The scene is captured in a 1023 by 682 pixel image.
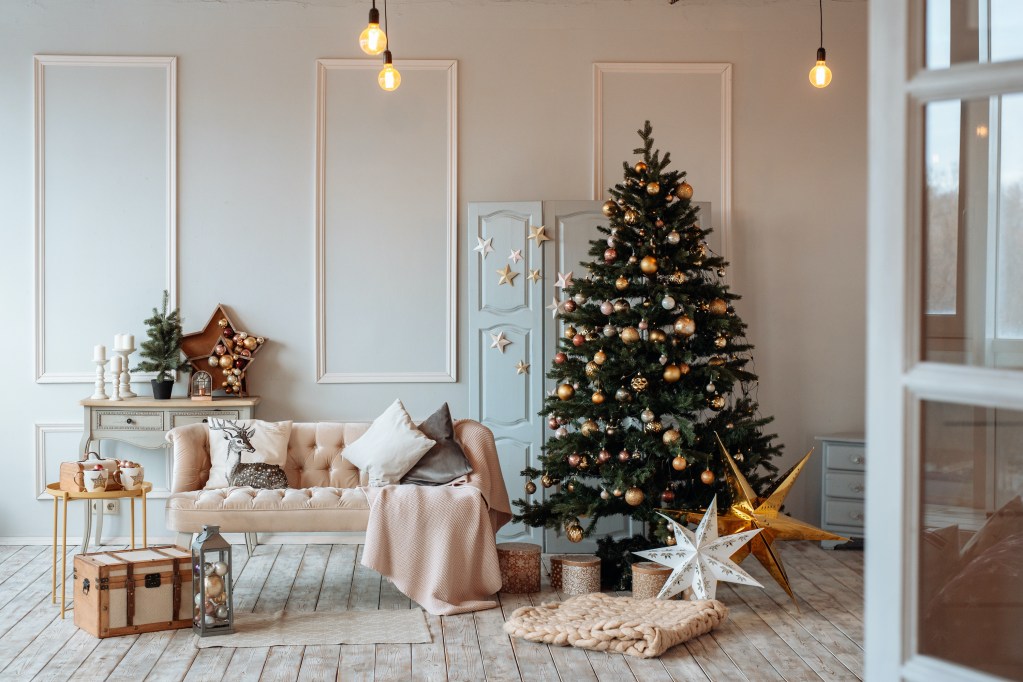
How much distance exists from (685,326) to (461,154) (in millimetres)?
2111

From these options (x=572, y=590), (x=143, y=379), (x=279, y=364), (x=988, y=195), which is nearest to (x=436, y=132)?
(x=279, y=364)

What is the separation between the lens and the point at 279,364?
5898 mm

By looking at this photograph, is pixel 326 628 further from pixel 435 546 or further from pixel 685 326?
pixel 685 326

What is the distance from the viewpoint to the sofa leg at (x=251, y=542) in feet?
18.1

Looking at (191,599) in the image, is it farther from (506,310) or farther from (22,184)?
(22,184)

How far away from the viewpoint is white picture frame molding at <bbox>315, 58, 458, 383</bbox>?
588cm

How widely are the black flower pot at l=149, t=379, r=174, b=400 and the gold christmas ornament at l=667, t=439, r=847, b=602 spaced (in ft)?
9.65

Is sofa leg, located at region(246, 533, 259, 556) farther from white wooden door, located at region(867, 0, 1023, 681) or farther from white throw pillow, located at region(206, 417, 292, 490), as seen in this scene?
white wooden door, located at region(867, 0, 1023, 681)

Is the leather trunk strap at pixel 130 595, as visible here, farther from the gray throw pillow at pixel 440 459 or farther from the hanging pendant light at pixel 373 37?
the hanging pendant light at pixel 373 37

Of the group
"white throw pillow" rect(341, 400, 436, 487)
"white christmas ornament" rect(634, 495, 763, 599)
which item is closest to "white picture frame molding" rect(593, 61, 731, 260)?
"white throw pillow" rect(341, 400, 436, 487)

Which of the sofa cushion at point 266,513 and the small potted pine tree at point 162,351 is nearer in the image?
the sofa cushion at point 266,513

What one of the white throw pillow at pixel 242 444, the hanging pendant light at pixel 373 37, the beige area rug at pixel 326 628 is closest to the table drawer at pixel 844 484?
the beige area rug at pixel 326 628

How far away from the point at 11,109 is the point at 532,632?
14.3 ft

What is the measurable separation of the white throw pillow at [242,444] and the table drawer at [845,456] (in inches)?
122
